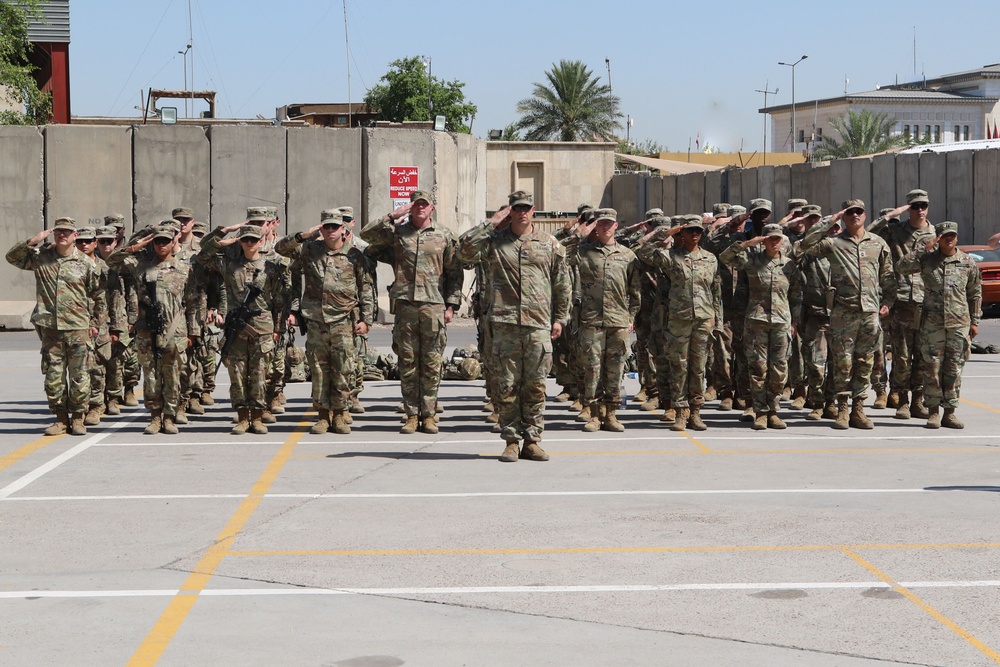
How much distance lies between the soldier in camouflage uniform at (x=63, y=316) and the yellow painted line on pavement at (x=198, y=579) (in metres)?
2.62

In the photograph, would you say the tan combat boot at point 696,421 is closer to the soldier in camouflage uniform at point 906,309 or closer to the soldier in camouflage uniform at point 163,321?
the soldier in camouflage uniform at point 906,309

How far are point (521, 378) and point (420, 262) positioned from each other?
1.85 metres

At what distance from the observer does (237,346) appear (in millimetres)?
12859

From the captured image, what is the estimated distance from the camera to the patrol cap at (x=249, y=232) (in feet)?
43.3

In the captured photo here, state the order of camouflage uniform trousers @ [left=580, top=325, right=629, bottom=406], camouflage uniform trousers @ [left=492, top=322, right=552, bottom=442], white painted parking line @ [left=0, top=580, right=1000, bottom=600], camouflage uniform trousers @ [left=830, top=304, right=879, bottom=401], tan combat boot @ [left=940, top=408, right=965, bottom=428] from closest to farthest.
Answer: white painted parking line @ [left=0, top=580, right=1000, bottom=600] < camouflage uniform trousers @ [left=492, top=322, right=552, bottom=442] < camouflage uniform trousers @ [left=580, top=325, right=629, bottom=406] < camouflage uniform trousers @ [left=830, top=304, right=879, bottom=401] < tan combat boot @ [left=940, top=408, right=965, bottom=428]

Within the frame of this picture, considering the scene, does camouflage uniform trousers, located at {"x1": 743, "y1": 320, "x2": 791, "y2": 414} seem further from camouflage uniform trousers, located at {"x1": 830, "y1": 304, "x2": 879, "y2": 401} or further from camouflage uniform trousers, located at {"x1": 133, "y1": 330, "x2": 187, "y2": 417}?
camouflage uniform trousers, located at {"x1": 133, "y1": 330, "x2": 187, "y2": 417}

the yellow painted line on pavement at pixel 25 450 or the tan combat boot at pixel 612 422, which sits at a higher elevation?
the tan combat boot at pixel 612 422

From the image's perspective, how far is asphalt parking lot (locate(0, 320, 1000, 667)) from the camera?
6.27m

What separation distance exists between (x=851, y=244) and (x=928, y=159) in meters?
22.0

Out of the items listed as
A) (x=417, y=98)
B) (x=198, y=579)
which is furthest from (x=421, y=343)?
(x=417, y=98)

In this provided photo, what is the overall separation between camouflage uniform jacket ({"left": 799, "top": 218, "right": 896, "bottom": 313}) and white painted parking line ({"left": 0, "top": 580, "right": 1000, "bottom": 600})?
6.13 meters

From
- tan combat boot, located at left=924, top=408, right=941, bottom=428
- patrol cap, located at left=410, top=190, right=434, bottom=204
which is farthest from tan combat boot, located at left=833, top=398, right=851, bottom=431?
patrol cap, located at left=410, top=190, right=434, bottom=204

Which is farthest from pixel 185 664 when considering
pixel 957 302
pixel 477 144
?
pixel 477 144

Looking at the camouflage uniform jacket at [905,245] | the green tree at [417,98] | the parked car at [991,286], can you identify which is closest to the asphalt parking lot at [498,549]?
the camouflage uniform jacket at [905,245]
